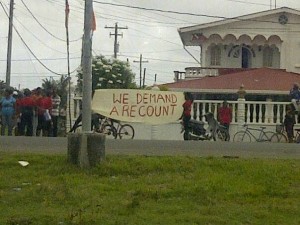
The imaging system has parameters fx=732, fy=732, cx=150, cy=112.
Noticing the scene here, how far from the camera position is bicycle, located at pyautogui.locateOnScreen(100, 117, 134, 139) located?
71.6ft

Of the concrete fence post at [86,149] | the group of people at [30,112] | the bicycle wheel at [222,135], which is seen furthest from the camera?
the bicycle wheel at [222,135]

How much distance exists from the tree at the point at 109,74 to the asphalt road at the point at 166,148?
17715 mm

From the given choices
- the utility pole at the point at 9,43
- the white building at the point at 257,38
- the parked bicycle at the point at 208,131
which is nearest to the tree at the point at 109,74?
the white building at the point at 257,38

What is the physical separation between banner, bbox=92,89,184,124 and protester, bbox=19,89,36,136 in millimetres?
2332

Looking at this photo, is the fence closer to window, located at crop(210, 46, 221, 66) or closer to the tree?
the tree

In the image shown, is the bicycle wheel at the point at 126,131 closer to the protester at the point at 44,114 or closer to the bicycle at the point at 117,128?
the bicycle at the point at 117,128

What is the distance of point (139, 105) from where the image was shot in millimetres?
22391

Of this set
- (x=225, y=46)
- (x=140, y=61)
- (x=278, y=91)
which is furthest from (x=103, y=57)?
(x=140, y=61)

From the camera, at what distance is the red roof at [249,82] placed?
32.2 metres

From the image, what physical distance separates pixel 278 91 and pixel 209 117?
35.4ft

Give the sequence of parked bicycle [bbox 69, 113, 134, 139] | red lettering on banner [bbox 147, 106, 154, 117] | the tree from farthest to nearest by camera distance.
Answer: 1. the tree
2. red lettering on banner [bbox 147, 106, 154, 117]
3. parked bicycle [bbox 69, 113, 134, 139]

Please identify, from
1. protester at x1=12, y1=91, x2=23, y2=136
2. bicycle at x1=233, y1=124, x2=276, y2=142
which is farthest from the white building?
protester at x1=12, y1=91, x2=23, y2=136

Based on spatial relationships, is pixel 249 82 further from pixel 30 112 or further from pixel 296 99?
pixel 30 112

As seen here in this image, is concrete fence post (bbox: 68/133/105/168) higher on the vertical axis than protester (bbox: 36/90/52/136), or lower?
lower
